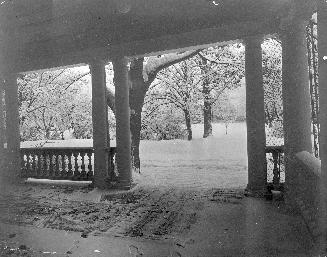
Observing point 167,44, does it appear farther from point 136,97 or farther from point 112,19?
point 136,97

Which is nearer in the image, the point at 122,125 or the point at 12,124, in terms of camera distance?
the point at 122,125

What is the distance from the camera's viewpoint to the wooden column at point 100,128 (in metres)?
8.05

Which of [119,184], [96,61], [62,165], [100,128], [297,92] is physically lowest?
[119,184]

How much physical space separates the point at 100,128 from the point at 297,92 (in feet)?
16.4

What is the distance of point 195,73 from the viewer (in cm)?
2412

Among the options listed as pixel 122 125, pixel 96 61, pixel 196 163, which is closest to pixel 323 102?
pixel 122 125

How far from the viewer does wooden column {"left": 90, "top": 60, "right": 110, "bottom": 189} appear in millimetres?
8055

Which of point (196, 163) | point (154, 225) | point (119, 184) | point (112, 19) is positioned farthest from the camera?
point (196, 163)

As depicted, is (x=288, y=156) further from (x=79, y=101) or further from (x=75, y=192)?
(x=79, y=101)

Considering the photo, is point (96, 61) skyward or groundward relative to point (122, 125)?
skyward

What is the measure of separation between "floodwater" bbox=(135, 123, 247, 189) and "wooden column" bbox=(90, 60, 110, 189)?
1.41 meters

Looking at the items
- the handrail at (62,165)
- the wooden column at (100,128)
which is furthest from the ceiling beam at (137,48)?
the handrail at (62,165)

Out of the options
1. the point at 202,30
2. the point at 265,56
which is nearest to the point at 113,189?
the point at 202,30

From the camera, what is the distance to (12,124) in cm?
941
